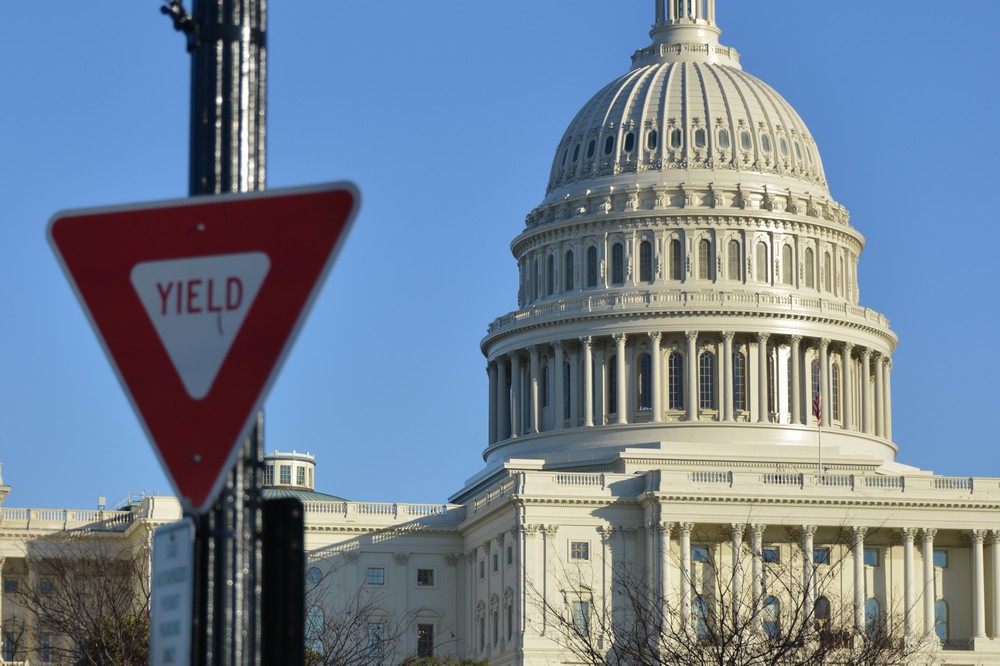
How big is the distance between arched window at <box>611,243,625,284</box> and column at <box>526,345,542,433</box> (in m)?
7.12

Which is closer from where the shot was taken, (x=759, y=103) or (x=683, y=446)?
(x=683, y=446)

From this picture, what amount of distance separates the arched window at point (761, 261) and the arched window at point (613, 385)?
36.7ft

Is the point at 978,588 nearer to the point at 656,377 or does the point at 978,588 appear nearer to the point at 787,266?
the point at 656,377

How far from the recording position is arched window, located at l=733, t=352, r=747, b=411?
162 meters

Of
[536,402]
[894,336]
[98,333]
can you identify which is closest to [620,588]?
[536,402]

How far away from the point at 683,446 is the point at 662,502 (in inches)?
510

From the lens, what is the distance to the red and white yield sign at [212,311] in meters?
9.72

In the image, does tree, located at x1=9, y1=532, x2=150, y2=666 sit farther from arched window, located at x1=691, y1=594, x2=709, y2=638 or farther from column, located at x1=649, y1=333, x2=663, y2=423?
column, located at x1=649, y1=333, x2=663, y2=423

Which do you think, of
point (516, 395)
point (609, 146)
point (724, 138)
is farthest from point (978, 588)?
Answer: point (609, 146)

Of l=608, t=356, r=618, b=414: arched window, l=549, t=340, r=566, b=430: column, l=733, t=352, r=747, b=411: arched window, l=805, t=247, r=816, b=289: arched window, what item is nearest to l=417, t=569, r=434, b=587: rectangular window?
l=549, t=340, r=566, b=430: column

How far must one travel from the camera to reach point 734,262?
16588cm

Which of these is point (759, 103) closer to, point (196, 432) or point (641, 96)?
point (641, 96)

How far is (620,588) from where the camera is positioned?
141625mm

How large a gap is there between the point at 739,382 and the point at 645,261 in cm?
1064
